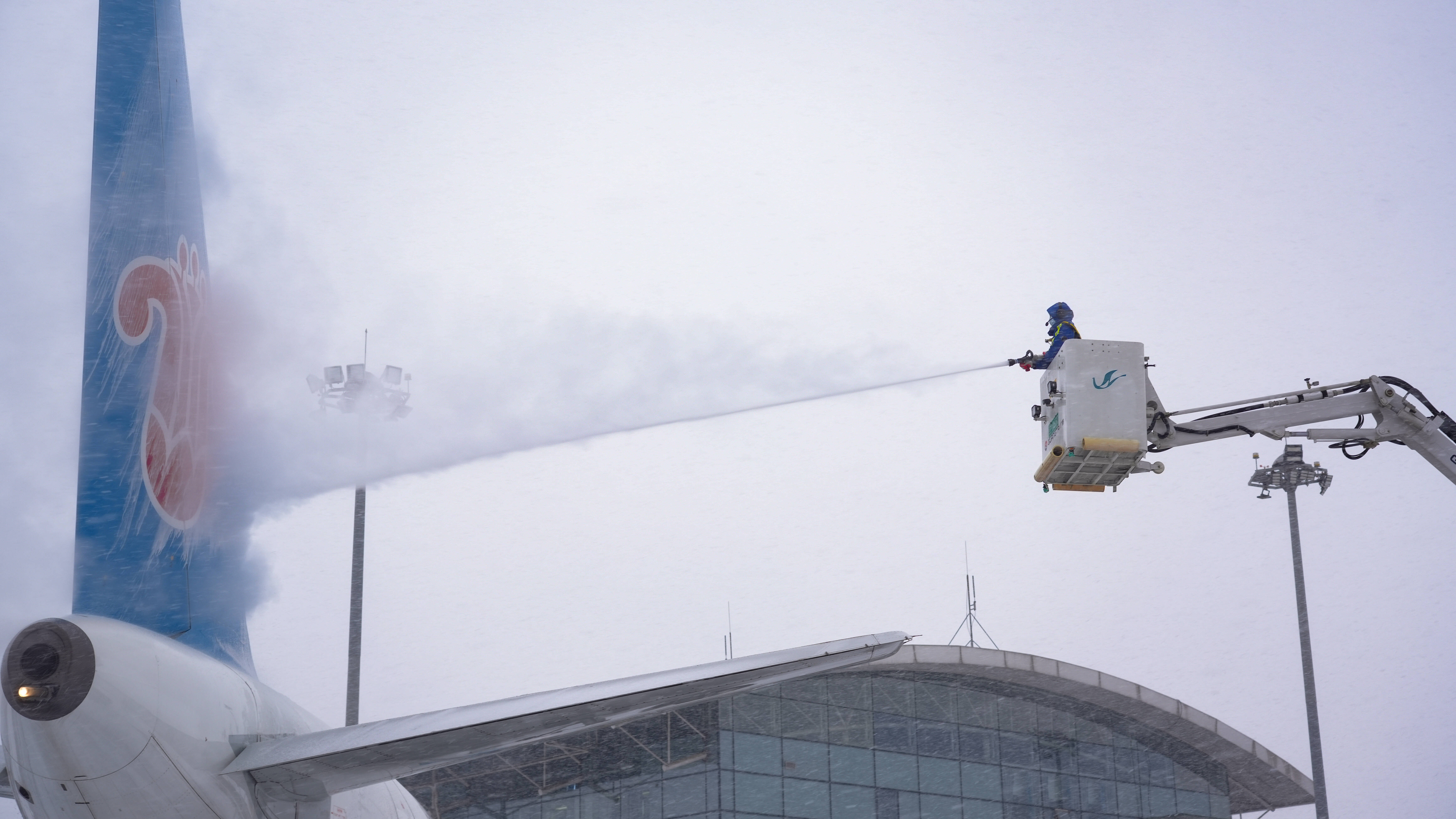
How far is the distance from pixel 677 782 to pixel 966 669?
387 inches

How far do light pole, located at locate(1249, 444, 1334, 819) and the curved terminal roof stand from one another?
188 inches

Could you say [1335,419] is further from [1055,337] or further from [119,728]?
[119,728]

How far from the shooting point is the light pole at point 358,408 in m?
24.3

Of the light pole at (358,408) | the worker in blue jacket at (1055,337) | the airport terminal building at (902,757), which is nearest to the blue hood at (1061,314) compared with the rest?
the worker in blue jacket at (1055,337)

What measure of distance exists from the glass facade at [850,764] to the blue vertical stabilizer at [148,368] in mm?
27229

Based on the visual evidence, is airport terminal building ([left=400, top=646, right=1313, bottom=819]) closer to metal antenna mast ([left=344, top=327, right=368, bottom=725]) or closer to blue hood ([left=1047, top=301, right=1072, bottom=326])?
metal antenna mast ([left=344, top=327, right=368, bottom=725])

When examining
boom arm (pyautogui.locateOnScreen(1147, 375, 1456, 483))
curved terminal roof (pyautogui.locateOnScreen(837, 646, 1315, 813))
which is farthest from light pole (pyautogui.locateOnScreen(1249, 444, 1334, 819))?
boom arm (pyautogui.locateOnScreen(1147, 375, 1456, 483))

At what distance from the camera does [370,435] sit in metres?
22.3

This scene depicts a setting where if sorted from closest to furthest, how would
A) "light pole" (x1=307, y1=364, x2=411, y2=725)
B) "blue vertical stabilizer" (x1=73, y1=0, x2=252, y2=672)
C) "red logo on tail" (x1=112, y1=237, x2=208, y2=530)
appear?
"blue vertical stabilizer" (x1=73, y1=0, x2=252, y2=672) → "red logo on tail" (x1=112, y1=237, x2=208, y2=530) → "light pole" (x1=307, y1=364, x2=411, y2=725)

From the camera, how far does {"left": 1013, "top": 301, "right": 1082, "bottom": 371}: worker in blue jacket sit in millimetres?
11039

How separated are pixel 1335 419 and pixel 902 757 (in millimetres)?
27944

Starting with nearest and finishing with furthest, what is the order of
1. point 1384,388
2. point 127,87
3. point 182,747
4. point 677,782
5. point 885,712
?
point 182,747 < point 127,87 < point 1384,388 < point 677,782 < point 885,712

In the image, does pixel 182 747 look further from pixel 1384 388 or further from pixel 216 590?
pixel 1384 388

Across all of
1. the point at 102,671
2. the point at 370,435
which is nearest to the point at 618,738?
the point at 370,435
